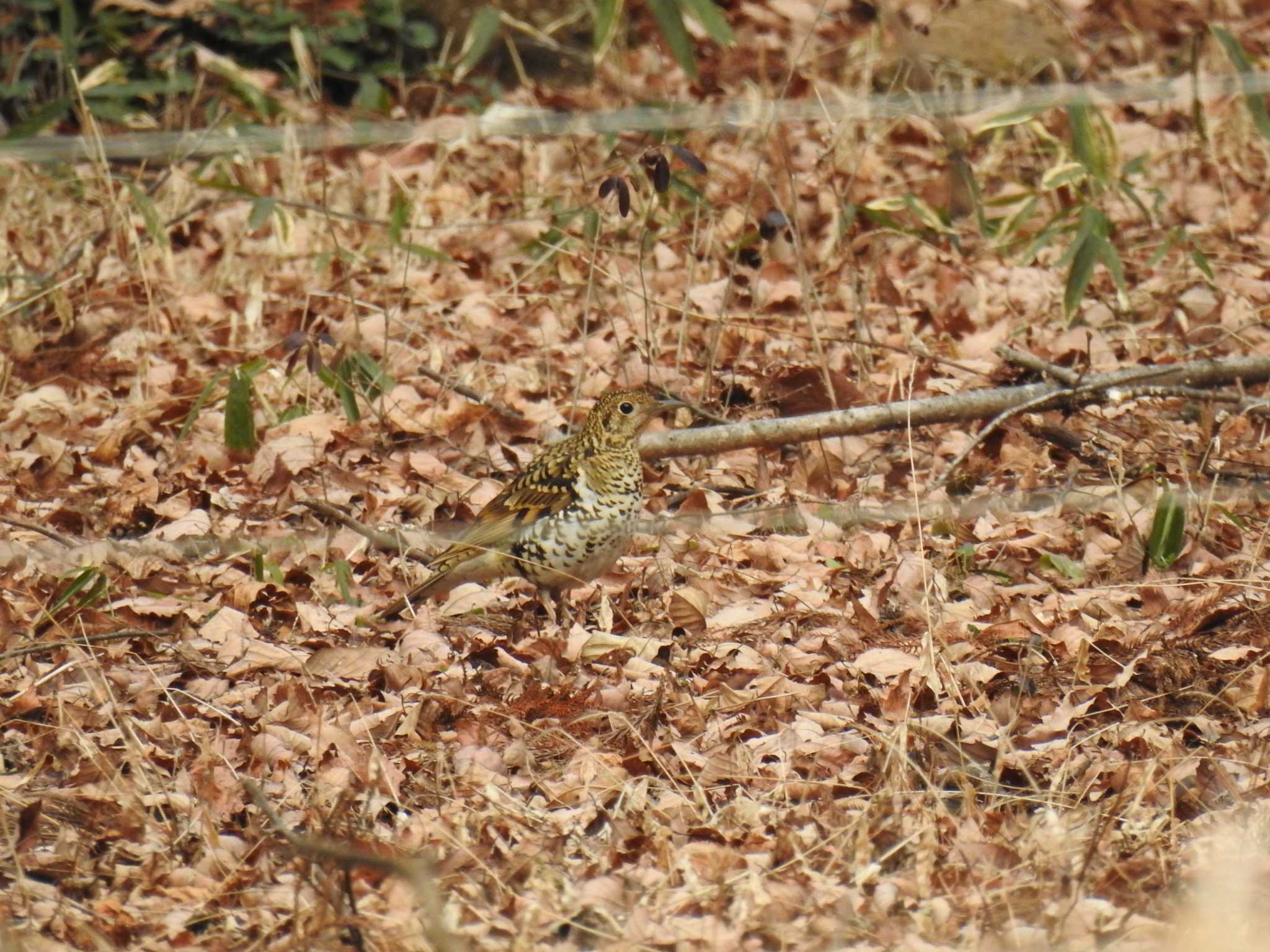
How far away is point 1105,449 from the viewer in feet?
22.9

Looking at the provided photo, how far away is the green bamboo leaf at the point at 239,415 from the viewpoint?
6594mm

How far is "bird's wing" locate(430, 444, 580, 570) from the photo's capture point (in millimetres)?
6250

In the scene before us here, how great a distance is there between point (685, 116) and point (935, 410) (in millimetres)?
1517

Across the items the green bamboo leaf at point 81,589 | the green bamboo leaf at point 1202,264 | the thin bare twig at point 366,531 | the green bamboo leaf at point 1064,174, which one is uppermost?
the green bamboo leaf at point 1064,174

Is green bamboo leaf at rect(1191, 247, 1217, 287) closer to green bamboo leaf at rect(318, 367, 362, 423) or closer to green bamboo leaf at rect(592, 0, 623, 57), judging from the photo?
green bamboo leaf at rect(592, 0, 623, 57)

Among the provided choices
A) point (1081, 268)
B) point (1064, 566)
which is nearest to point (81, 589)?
point (1064, 566)

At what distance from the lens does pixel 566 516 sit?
614 cm

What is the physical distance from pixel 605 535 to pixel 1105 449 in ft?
7.20

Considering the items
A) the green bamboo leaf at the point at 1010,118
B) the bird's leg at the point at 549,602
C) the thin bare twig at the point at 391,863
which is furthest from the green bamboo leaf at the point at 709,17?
the thin bare twig at the point at 391,863

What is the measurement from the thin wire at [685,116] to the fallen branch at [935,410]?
3.55 ft

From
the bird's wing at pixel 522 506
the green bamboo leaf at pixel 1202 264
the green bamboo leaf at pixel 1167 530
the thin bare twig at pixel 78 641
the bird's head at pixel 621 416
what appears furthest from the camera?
the green bamboo leaf at pixel 1202 264

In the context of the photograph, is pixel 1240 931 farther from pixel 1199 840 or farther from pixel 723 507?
pixel 723 507

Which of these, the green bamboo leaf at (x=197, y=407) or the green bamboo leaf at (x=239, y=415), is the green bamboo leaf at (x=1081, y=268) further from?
the green bamboo leaf at (x=197, y=407)

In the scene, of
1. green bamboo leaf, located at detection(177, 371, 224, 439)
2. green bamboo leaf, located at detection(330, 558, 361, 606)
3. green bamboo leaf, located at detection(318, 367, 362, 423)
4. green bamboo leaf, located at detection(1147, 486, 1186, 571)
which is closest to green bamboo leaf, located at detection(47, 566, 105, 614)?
green bamboo leaf, located at detection(330, 558, 361, 606)
